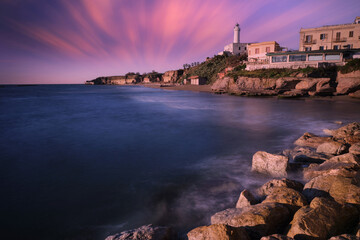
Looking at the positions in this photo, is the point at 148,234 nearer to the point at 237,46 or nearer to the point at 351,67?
the point at 351,67

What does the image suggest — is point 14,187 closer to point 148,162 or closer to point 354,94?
point 148,162

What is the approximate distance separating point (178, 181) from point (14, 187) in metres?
5.22

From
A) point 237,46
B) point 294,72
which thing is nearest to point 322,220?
point 294,72

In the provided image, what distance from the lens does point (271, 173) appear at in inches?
248

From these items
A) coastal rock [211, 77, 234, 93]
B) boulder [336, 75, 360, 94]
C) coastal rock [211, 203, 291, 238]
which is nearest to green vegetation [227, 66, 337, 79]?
boulder [336, 75, 360, 94]

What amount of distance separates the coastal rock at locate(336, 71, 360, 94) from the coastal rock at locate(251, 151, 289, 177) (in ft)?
105

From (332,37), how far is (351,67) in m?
11.9

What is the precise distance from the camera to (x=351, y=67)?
102 feet

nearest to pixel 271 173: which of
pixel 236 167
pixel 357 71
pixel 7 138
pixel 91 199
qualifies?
pixel 236 167

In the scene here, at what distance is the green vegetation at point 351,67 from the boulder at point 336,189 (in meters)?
35.6

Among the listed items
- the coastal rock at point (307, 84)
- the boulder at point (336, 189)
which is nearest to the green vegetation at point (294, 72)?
Result: the coastal rock at point (307, 84)

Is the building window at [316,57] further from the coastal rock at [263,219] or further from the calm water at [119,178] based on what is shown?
the coastal rock at [263,219]

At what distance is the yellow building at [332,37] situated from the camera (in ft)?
124

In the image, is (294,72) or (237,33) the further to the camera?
(237,33)
